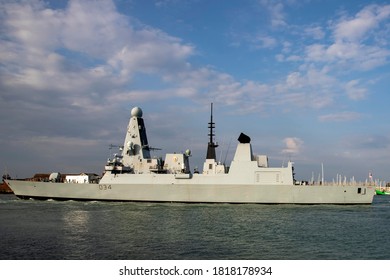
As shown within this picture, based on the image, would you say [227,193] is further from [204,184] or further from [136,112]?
[136,112]

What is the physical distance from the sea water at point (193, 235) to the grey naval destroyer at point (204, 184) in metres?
4.27

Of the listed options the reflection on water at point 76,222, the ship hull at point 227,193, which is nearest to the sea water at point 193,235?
the reflection on water at point 76,222

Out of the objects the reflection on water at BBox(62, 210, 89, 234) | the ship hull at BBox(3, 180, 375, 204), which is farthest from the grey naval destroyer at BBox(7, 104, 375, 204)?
the reflection on water at BBox(62, 210, 89, 234)

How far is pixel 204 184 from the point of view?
2770cm

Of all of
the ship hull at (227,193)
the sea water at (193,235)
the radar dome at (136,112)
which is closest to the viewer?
the sea water at (193,235)

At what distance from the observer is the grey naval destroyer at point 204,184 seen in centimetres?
2700

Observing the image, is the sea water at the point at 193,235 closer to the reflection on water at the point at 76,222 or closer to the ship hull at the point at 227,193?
the reflection on water at the point at 76,222

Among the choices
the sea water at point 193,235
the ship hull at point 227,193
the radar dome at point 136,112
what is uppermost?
the radar dome at point 136,112

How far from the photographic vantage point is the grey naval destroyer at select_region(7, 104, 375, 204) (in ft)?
88.6

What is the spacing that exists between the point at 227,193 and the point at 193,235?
41.0ft

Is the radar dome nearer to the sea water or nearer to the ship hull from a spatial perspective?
the ship hull

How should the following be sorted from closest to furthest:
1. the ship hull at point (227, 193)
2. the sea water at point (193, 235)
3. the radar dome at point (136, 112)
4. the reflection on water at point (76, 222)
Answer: the sea water at point (193, 235)
the reflection on water at point (76, 222)
the ship hull at point (227, 193)
the radar dome at point (136, 112)
